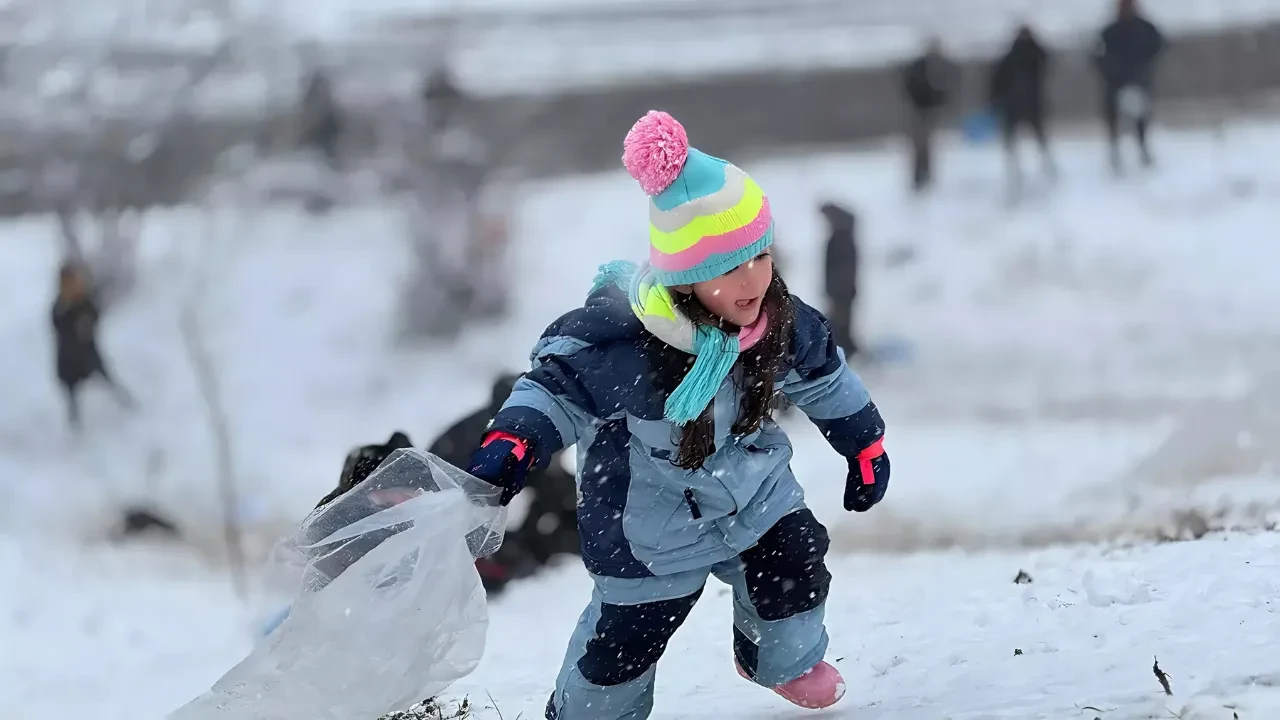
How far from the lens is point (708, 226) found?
5.78ft

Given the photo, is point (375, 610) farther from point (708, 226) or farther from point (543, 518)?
point (543, 518)

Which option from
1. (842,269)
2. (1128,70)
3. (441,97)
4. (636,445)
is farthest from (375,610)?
(1128,70)

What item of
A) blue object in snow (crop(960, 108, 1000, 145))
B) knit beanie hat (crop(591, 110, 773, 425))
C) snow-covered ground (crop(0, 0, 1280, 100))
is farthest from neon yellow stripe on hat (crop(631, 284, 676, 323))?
blue object in snow (crop(960, 108, 1000, 145))

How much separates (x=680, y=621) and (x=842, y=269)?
3.96 m

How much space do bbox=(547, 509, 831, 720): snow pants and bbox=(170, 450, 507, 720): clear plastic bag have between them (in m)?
0.21

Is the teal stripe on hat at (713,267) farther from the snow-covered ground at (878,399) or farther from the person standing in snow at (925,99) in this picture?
the person standing in snow at (925,99)

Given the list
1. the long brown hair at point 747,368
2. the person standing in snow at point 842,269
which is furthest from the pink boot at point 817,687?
the person standing in snow at point 842,269

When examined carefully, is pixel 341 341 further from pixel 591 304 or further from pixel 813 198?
pixel 591 304

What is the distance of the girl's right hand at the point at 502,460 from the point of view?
180cm

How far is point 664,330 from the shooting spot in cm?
179

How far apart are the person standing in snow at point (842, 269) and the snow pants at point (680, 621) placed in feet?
12.4

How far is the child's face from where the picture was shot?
5.90ft

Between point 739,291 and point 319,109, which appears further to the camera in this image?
point 319,109

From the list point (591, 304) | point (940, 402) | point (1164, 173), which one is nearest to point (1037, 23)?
point (1164, 173)
